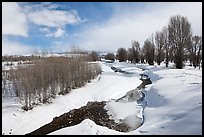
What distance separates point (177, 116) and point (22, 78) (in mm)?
10408

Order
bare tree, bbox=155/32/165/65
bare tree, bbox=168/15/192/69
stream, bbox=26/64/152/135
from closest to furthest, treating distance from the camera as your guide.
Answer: stream, bbox=26/64/152/135 → bare tree, bbox=168/15/192/69 → bare tree, bbox=155/32/165/65

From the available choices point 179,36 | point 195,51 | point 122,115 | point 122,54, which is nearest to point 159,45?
point 195,51

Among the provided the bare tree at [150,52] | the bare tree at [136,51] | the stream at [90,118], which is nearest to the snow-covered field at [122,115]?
the stream at [90,118]

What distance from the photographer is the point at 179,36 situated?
147 ft

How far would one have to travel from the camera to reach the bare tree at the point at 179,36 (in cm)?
4409

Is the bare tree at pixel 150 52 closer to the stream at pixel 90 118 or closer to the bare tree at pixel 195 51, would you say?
the bare tree at pixel 195 51

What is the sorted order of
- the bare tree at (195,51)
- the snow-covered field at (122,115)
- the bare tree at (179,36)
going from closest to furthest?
the snow-covered field at (122,115) < the bare tree at (179,36) < the bare tree at (195,51)

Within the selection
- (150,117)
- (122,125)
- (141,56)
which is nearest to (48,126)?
(122,125)

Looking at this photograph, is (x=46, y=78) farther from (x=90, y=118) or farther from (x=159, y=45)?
(x=159, y=45)

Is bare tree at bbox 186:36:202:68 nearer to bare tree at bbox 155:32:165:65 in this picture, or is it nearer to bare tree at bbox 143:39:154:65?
bare tree at bbox 155:32:165:65

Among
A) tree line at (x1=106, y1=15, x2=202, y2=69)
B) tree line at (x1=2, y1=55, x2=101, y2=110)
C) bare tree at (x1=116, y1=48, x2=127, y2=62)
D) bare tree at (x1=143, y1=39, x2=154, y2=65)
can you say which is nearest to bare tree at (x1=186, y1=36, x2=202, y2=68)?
tree line at (x1=106, y1=15, x2=202, y2=69)

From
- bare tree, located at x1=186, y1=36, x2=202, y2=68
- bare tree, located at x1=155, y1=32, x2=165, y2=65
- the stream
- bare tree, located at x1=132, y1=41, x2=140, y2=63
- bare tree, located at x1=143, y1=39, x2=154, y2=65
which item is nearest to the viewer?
the stream

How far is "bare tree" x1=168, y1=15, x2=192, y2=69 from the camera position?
4409 centimetres

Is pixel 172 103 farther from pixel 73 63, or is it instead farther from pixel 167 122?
pixel 73 63
